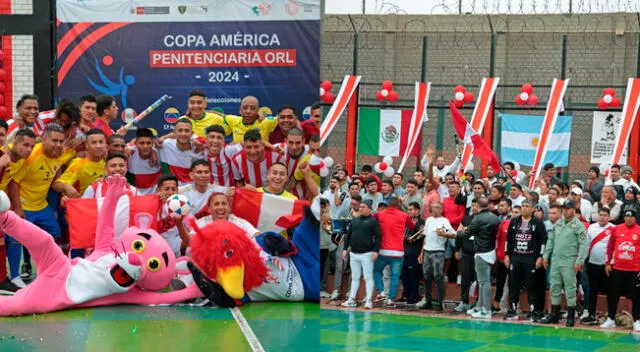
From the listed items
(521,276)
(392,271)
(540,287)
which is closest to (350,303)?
(392,271)

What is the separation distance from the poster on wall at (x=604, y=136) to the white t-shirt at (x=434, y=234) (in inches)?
196

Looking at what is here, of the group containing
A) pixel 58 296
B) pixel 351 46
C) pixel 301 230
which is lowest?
pixel 58 296

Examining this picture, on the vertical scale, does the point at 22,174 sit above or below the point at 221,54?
below

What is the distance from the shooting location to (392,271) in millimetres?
7773

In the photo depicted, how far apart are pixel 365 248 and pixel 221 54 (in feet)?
6.54

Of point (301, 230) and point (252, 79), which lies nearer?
point (301, 230)

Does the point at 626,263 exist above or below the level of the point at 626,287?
above

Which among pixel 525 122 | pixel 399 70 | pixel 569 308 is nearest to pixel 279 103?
pixel 569 308

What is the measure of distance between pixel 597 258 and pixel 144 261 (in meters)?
4.31

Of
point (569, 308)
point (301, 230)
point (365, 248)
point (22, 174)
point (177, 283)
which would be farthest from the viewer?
point (569, 308)

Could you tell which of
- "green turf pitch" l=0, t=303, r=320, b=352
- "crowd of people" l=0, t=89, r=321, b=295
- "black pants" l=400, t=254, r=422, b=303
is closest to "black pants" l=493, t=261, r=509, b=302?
"black pants" l=400, t=254, r=422, b=303

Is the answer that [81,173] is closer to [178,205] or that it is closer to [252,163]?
[178,205]

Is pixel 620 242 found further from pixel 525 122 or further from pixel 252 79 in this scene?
pixel 525 122

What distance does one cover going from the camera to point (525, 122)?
42.7 ft
